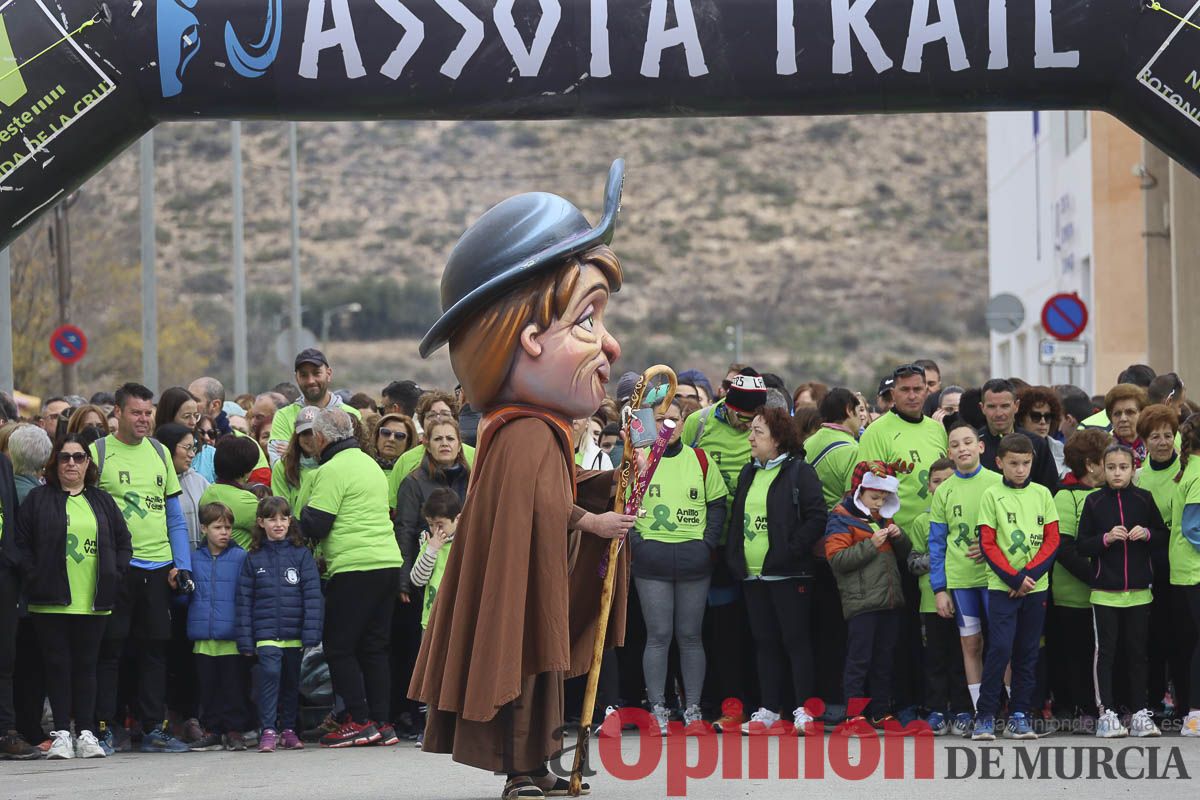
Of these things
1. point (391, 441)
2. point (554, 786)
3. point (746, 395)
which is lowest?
point (554, 786)

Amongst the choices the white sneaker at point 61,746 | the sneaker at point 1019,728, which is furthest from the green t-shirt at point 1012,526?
the white sneaker at point 61,746

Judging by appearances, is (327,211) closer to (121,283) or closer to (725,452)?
(121,283)

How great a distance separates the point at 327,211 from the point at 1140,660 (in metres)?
77.7

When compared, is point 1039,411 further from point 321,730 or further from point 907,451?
point 321,730

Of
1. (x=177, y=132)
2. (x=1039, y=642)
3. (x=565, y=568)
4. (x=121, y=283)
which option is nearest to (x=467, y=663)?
(x=565, y=568)

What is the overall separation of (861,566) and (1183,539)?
1699 mm

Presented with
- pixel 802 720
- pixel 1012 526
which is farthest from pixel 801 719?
pixel 1012 526

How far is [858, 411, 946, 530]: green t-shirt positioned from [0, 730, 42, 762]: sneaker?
4.82 metres

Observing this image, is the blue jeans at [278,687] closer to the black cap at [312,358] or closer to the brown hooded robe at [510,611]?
the black cap at [312,358]

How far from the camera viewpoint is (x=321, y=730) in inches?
448

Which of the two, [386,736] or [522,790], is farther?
[386,736]

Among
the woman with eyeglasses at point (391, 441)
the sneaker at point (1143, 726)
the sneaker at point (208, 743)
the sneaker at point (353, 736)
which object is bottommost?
the sneaker at point (208, 743)

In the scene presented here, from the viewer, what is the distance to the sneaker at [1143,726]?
10.3 metres

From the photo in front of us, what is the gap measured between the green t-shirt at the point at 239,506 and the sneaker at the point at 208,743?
41.5 inches
